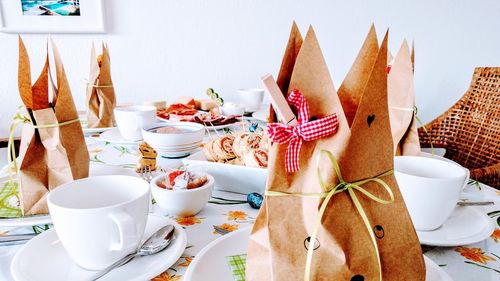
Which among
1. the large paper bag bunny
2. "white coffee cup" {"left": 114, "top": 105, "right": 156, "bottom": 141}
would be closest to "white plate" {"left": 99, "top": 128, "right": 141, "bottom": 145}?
"white coffee cup" {"left": 114, "top": 105, "right": 156, "bottom": 141}

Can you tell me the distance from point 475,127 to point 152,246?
140cm

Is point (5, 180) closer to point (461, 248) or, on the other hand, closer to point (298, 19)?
point (461, 248)

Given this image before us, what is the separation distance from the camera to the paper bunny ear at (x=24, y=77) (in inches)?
24.3

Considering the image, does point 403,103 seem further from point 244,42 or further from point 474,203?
point 244,42

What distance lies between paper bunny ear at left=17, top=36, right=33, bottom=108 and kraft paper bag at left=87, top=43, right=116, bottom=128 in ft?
1.99

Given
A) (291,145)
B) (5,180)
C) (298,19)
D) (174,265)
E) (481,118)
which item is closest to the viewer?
(291,145)

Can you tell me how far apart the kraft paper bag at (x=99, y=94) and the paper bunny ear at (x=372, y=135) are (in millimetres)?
1057

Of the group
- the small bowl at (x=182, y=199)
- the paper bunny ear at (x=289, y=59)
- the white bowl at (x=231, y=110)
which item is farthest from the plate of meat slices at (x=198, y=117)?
the paper bunny ear at (x=289, y=59)

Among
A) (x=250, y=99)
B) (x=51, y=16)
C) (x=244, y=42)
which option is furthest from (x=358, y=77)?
(x=51, y=16)

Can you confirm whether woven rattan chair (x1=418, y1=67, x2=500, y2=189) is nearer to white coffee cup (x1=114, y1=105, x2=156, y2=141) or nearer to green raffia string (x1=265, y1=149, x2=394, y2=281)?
white coffee cup (x1=114, y1=105, x2=156, y2=141)

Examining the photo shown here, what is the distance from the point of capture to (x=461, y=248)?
550mm

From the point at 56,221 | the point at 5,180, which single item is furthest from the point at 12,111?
the point at 56,221

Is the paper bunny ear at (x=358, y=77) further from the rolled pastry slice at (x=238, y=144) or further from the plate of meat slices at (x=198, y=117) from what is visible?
the plate of meat slices at (x=198, y=117)

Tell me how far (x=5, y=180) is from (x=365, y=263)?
2.37 ft
